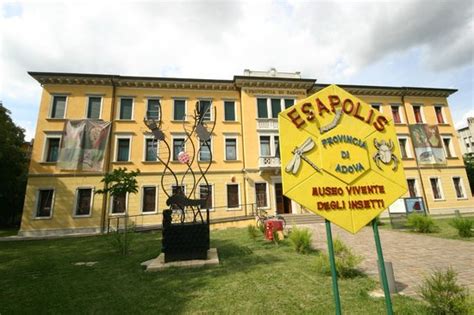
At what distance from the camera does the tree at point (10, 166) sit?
17.4 metres

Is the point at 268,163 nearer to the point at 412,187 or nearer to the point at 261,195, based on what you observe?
the point at 261,195

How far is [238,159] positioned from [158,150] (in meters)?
6.21

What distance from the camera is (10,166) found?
64.1ft

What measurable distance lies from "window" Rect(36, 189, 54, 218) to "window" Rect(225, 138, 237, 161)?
40.4 ft

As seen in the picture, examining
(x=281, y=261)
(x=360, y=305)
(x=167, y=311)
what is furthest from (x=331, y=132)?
(x=281, y=261)

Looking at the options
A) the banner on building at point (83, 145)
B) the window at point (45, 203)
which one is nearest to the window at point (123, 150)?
the banner on building at point (83, 145)

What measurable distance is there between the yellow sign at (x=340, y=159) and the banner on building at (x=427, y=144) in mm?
21918

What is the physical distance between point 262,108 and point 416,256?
14.2 m

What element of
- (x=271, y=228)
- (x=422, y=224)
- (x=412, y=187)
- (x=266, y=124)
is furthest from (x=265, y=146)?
(x=412, y=187)

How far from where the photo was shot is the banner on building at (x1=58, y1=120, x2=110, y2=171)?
15062mm

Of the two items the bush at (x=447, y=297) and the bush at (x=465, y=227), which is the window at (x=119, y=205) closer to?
the bush at (x=447, y=297)

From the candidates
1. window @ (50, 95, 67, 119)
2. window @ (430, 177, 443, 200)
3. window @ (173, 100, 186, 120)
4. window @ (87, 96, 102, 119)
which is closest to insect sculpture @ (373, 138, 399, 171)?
window @ (173, 100, 186, 120)

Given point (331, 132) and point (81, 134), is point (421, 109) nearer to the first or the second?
point (331, 132)

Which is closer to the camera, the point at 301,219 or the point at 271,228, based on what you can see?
the point at 271,228
